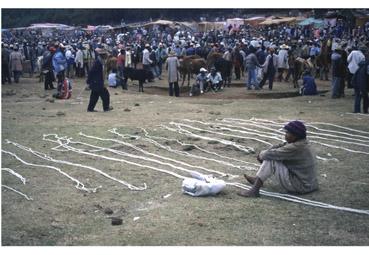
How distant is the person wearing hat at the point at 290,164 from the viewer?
19.7 ft

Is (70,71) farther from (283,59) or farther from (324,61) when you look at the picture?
A: (324,61)

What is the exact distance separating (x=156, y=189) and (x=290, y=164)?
5.47 feet

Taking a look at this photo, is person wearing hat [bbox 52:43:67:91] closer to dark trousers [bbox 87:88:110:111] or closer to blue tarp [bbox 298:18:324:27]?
dark trousers [bbox 87:88:110:111]

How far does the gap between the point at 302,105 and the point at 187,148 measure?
234 inches

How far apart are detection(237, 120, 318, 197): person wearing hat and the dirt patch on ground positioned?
0.62 feet

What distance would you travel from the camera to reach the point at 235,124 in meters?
10.7

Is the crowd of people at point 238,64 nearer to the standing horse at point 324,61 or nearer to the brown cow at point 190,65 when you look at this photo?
the standing horse at point 324,61

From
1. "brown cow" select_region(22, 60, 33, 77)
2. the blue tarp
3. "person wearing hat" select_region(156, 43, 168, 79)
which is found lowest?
"brown cow" select_region(22, 60, 33, 77)

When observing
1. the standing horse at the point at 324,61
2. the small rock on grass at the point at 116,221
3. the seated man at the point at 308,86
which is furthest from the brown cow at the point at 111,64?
the small rock on grass at the point at 116,221

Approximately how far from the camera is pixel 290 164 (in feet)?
20.2

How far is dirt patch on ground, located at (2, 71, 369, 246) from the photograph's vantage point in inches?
194

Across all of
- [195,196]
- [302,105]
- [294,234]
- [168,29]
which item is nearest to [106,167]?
[195,196]

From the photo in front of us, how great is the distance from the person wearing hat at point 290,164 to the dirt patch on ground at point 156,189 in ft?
0.62

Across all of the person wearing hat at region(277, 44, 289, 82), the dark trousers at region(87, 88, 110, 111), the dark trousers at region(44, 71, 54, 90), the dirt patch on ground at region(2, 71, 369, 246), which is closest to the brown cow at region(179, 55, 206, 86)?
the person wearing hat at region(277, 44, 289, 82)
